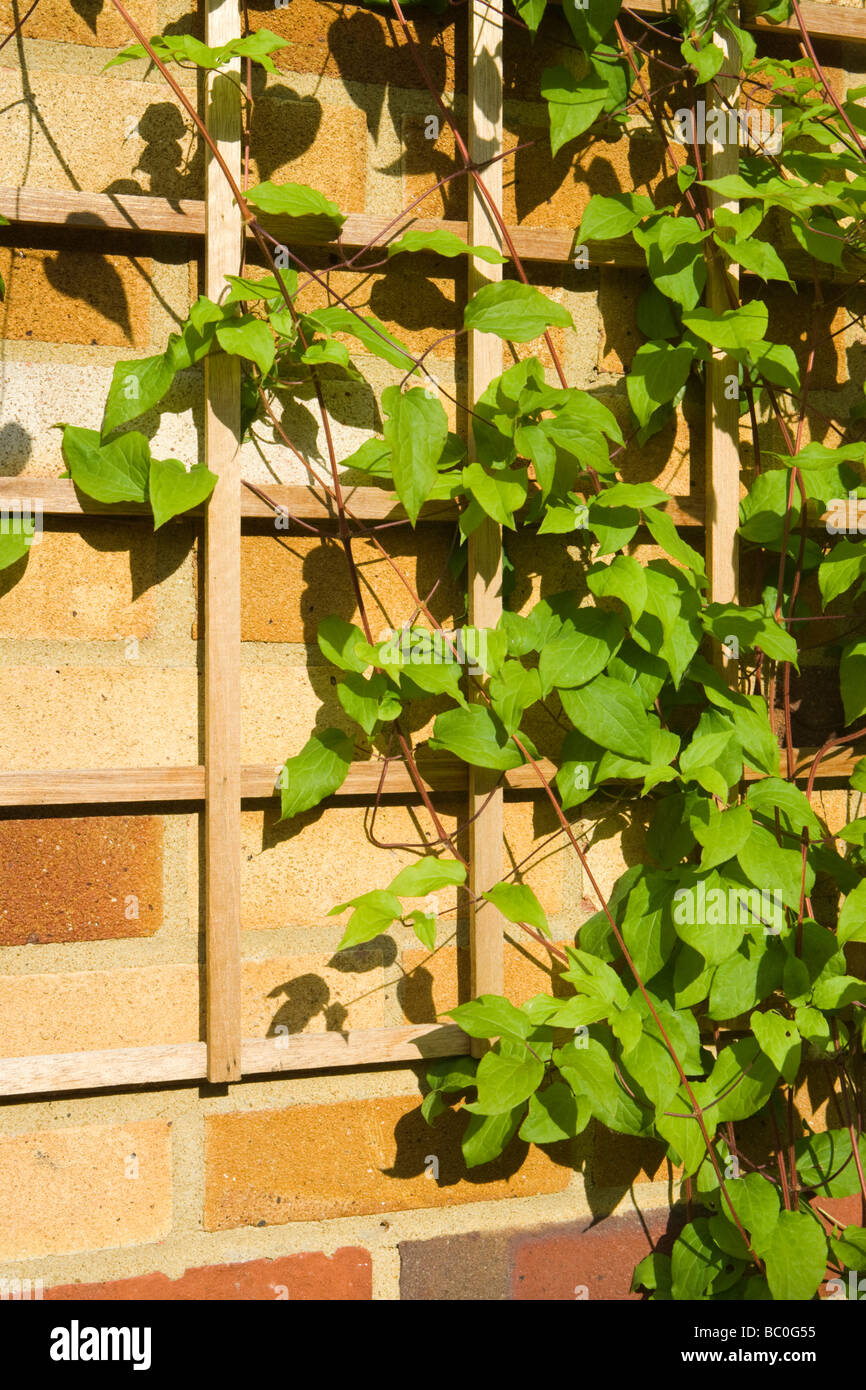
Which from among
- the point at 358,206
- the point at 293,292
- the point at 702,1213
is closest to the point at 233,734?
the point at 293,292

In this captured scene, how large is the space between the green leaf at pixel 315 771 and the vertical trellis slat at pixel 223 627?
0.21 feet

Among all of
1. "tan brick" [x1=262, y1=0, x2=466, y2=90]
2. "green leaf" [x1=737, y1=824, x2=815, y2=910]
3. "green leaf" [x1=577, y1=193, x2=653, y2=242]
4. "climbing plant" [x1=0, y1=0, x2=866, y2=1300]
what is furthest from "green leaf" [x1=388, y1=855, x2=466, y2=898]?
"tan brick" [x1=262, y1=0, x2=466, y2=90]

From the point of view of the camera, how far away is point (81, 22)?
3.99 ft

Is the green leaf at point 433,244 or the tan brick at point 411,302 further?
the tan brick at point 411,302

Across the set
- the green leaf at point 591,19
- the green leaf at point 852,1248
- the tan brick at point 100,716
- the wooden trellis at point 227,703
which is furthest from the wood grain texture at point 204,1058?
the green leaf at point 591,19

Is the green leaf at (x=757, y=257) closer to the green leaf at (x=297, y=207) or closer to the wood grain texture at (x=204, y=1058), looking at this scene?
the green leaf at (x=297, y=207)

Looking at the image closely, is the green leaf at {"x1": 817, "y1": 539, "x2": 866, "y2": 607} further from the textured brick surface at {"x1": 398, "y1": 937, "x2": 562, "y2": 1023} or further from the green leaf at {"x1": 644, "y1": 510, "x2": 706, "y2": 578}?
the textured brick surface at {"x1": 398, "y1": 937, "x2": 562, "y2": 1023}

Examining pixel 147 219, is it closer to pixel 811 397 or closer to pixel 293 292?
pixel 293 292

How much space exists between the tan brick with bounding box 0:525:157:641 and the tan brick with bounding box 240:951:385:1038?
1.53 feet

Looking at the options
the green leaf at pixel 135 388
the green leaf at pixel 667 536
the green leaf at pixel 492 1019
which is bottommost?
the green leaf at pixel 492 1019

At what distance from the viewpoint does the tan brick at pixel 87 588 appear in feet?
3.98

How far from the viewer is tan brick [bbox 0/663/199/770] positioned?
3.95ft

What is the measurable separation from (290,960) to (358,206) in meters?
0.99

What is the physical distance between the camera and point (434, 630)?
4.32 ft
